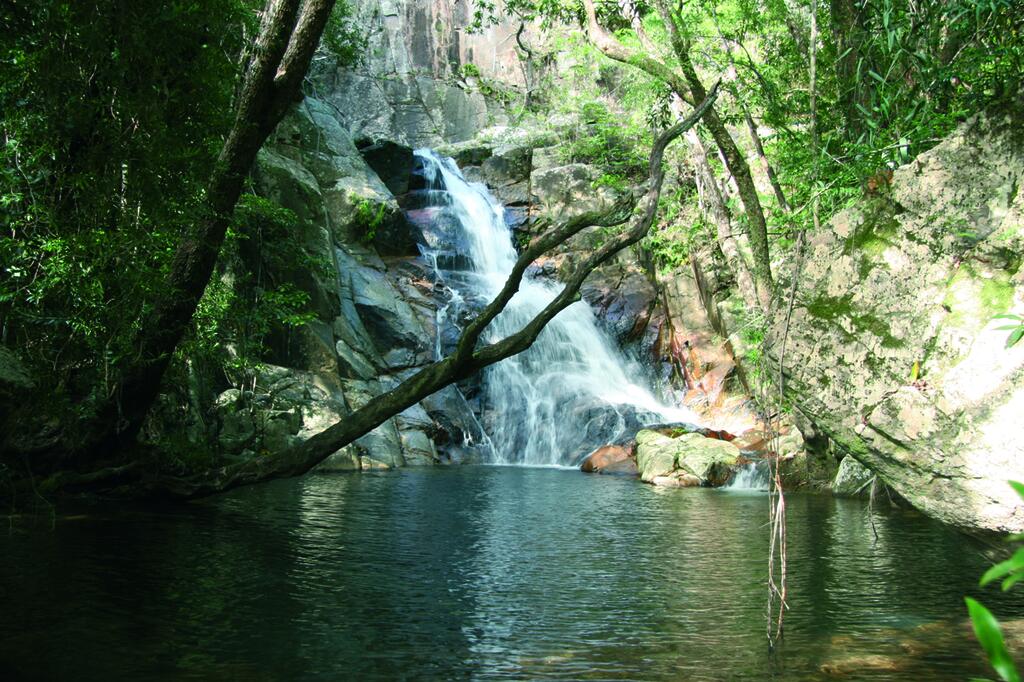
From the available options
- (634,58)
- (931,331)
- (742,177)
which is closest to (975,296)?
(931,331)

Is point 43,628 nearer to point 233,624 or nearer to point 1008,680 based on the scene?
point 233,624

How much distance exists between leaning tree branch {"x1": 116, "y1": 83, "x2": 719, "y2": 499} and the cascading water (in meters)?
12.1

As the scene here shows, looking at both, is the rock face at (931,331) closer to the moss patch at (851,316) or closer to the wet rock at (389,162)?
the moss patch at (851,316)

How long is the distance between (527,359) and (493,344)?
49.2 ft

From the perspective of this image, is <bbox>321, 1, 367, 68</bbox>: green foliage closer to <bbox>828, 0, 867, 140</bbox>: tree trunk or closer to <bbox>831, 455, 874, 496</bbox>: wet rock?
<bbox>828, 0, 867, 140</bbox>: tree trunk

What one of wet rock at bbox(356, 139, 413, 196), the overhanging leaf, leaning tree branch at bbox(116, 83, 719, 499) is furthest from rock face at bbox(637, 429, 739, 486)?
the overhanging leaf

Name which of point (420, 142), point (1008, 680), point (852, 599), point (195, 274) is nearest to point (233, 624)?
point (195, 274)

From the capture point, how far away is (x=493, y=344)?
7797 mm

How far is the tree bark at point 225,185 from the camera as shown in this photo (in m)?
7.14

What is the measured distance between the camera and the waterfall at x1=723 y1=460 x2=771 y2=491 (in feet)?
49.8

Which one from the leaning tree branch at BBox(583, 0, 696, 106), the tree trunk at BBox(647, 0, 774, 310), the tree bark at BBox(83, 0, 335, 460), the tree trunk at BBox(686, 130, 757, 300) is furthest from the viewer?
the tree trunk at BBox(686, 130, 757, 300)

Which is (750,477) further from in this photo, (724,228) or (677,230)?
(677,230)

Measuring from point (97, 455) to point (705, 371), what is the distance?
18.1 m

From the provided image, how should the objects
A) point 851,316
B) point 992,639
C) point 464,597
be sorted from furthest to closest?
point 464,597 → point 851,316 → point 992,639
